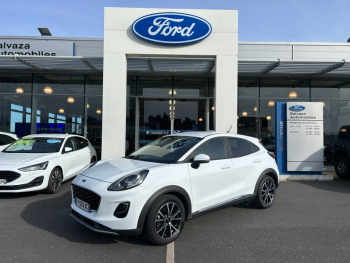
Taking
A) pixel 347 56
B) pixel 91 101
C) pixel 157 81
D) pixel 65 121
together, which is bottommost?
pixel 65 121

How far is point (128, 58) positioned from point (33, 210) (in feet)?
19.3

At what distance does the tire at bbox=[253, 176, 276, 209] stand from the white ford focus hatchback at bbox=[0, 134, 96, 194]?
186 inches

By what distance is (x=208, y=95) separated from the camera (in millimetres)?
11578

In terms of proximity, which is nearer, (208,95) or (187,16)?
(187,16)

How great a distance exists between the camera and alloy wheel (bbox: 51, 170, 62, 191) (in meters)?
5.90

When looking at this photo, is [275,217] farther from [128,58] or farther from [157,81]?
[157,81]

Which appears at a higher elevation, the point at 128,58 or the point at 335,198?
the point at 128,58

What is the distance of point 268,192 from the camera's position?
16.3 ft

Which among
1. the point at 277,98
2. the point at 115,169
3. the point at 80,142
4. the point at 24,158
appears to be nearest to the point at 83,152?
the point at 80,142

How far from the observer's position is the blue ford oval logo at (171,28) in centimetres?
789

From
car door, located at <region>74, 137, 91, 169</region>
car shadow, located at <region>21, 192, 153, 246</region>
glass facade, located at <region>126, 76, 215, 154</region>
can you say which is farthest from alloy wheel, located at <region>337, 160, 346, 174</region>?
car door, located at <region>74, 137, 91, 169</region>

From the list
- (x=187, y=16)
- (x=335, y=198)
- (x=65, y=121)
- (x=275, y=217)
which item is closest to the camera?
(x=275, y=217)

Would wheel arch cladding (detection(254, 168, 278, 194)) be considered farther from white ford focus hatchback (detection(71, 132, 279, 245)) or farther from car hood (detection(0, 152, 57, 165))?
car hood (detection(0, 152, 57, 165))

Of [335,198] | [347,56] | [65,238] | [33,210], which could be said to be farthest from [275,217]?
[347,56]
